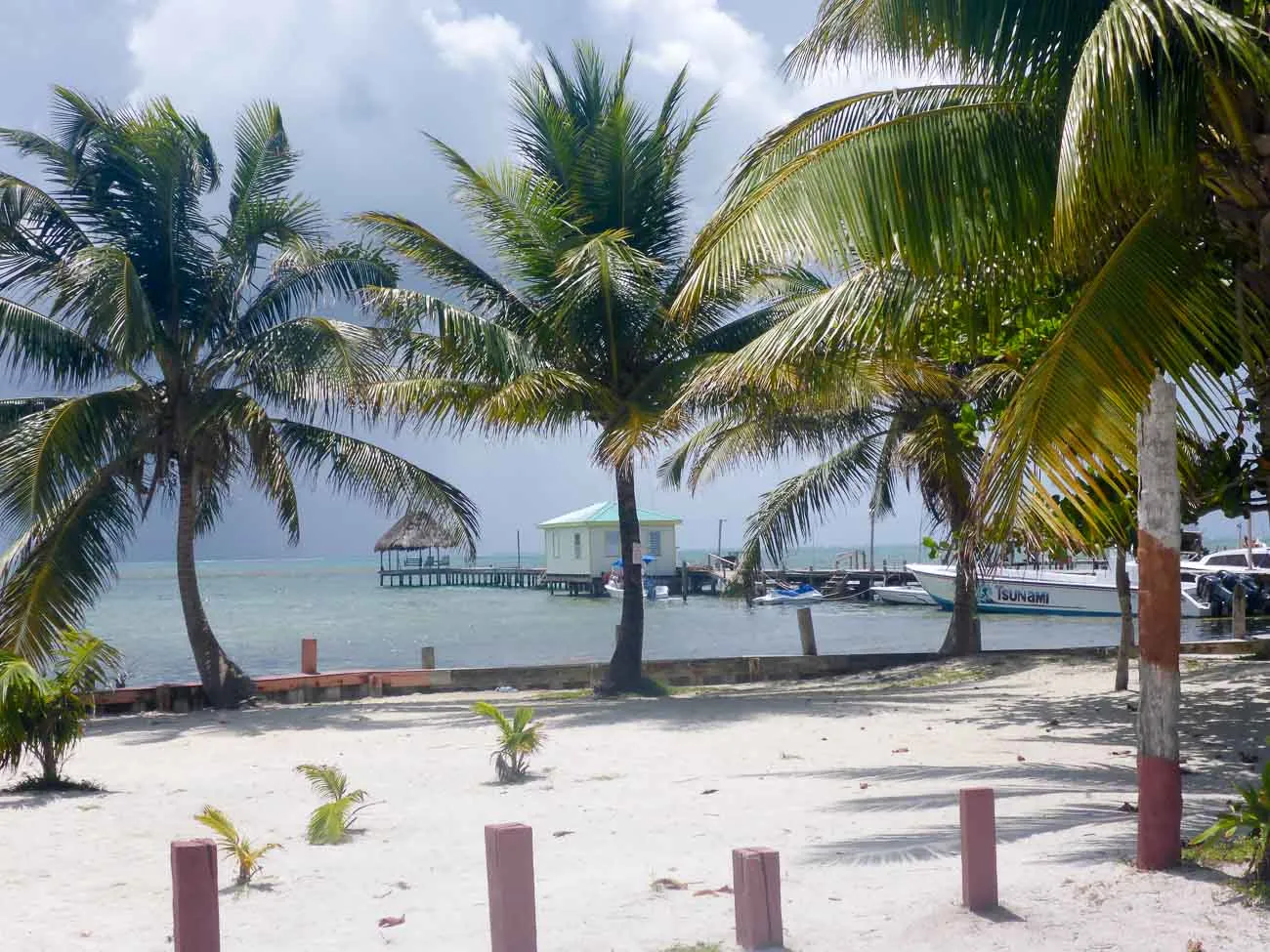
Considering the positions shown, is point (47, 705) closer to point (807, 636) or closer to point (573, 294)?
point (573, 294)

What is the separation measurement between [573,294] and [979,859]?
11954 mm

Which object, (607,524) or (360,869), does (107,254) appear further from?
(607,524)

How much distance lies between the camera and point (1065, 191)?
662 centimetres

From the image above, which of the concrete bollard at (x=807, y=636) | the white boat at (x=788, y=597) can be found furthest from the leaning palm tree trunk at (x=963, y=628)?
the white boat at (x=788, y=597)

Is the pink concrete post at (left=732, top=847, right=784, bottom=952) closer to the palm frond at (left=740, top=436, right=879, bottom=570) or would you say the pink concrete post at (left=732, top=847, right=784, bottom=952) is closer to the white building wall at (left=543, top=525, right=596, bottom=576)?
the palm frond at (left=740, top=436, right=879, bottom=570)

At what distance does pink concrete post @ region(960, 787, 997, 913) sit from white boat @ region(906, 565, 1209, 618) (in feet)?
123

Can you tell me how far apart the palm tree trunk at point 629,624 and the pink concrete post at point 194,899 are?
13.7m

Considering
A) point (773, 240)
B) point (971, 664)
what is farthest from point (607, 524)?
point (773, 240)

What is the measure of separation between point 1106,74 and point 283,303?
13.6m

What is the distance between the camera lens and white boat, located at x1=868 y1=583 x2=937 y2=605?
5772 cm

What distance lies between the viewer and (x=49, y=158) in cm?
1656

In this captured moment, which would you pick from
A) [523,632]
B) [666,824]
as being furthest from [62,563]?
[523,632]

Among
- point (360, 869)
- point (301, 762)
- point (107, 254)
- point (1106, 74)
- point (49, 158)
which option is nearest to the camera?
point (1106, 74)

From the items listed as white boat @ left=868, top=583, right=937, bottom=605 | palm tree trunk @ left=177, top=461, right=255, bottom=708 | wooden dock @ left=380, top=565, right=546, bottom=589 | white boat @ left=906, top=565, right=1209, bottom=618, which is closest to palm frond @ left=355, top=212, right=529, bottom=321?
palm tree trunk @ left=177, top=461, right=255, bottom=708
